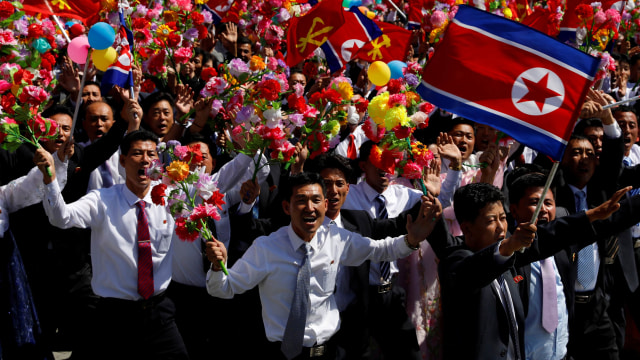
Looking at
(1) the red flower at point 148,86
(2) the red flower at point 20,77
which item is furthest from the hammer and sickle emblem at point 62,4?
(2) the red flower at point 20,77

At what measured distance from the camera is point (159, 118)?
22.6 ft

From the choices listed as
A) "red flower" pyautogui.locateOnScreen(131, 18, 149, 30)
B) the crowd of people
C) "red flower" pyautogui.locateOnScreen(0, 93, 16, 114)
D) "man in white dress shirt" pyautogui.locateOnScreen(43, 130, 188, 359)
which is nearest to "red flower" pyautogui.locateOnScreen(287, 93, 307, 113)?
the crowd of people

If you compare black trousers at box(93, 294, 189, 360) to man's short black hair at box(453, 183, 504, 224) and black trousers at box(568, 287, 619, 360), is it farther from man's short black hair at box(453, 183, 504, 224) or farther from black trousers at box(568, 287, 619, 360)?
black trousers at box(568, 287, 619, 360)

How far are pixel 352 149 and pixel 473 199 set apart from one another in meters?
2.50

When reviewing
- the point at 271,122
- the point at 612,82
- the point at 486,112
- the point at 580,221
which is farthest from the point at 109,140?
the point at 612,82

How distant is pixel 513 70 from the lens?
3992mm

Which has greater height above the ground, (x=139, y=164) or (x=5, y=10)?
(x=5, y=10)

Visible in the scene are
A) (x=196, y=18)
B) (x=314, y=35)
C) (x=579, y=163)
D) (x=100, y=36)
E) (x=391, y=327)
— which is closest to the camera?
(x=391, y=327)

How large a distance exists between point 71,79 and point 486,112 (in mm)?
4873

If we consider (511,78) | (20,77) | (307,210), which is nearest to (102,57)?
(20,77)

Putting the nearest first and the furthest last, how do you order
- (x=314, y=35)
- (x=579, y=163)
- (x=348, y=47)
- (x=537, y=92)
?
(x=537, y=92) → (x=579, y=163) → (x=314, y=35) → (x=348, y=47)

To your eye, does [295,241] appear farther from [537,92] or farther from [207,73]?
[207,73]

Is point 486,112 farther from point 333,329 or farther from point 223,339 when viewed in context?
point 223,339

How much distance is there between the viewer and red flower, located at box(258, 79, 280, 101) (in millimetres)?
4629
